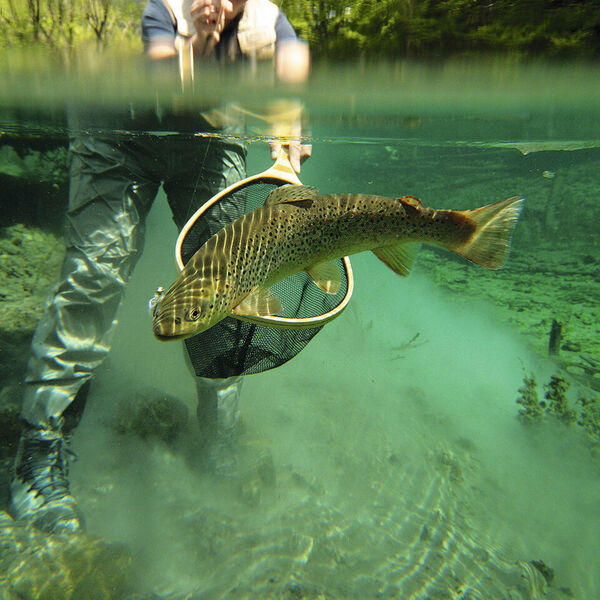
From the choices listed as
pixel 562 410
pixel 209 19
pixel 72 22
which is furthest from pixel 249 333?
pixel 562 410

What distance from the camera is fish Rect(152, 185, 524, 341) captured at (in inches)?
80.2

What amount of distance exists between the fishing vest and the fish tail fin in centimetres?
295

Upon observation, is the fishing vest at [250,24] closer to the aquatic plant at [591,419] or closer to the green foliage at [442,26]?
the green foliage at [442,26]

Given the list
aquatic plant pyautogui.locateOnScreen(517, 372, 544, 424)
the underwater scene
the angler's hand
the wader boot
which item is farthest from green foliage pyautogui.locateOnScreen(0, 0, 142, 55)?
aquatic plant pyautogui.locateOnScreen(517, 372, 544, 424)

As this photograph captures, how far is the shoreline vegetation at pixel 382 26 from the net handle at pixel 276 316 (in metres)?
1.34

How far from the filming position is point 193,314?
74.2 inches

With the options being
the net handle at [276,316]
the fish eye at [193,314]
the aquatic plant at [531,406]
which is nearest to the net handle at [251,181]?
the net handle at [276,316]

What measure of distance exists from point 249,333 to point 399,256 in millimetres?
1701

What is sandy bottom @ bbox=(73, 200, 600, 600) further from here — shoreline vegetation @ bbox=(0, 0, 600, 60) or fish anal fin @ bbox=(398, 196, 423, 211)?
shoreline vegetation @ bbox=(0, 0, 600, 60)

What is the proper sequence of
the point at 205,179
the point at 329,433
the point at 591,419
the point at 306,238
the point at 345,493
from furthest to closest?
the point at 591,419, the point at 329,433, the point at 345,493, the point at 205,179, the point at 306,238

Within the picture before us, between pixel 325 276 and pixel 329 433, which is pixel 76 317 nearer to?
pixel 325 276

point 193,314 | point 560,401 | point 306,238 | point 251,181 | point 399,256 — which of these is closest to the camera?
point 193,314

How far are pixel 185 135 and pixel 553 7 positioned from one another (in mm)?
7694

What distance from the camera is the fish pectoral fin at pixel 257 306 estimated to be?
78.7 inches
